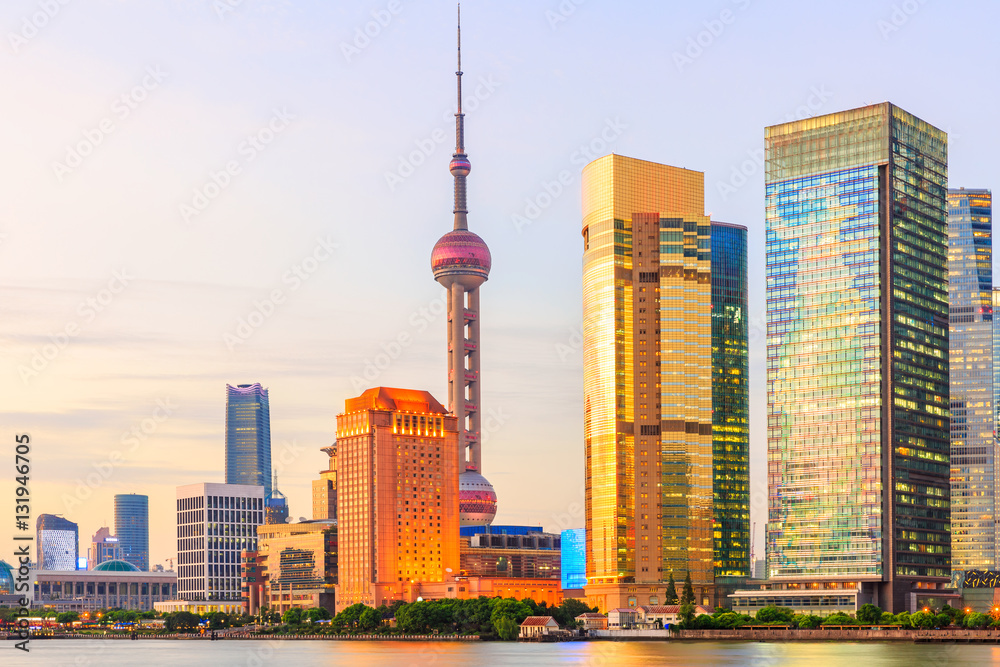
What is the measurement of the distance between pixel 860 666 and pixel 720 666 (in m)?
18.3

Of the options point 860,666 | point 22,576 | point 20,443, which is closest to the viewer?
point 20,443

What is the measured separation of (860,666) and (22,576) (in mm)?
108996

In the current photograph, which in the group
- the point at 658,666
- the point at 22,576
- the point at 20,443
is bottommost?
the point at 658,666

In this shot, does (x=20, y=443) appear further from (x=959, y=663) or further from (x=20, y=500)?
(x=959, y=663)

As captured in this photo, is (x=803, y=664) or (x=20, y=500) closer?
(x=20, y=500)

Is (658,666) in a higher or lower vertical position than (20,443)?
lower

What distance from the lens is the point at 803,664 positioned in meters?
198

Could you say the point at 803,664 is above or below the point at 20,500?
below

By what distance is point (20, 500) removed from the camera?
410ft

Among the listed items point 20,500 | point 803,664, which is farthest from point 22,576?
point 803,664

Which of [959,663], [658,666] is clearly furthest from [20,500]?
[959,663]

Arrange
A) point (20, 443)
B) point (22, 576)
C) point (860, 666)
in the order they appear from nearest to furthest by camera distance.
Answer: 1. point (20, 443)
2. point (22, 576)
3. point (860, 666)

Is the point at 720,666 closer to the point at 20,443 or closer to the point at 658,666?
the point at 658,666

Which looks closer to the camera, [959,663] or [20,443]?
[20,443]
